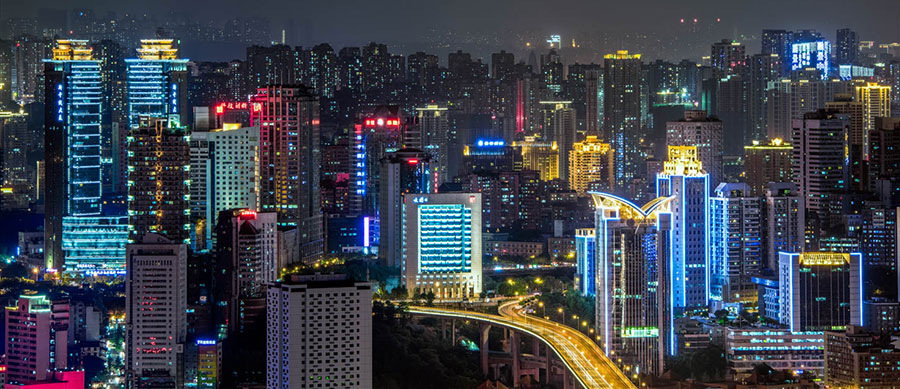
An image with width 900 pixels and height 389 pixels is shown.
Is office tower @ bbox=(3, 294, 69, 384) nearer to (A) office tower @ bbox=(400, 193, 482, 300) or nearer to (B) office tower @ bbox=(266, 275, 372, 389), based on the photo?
(B) office tower @ bbox=(266, 275, 372, 389)

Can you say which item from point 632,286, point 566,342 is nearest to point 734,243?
point 632,286

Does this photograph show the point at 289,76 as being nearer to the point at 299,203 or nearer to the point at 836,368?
the point at 299,203

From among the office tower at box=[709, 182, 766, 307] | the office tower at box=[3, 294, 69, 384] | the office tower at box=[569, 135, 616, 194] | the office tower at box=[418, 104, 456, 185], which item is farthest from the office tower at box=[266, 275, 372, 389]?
the office tower at box=[569, 135, 616, 194]

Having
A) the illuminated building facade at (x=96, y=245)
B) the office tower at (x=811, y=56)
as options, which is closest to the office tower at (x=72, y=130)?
the illuminated building facade at (x=96, y=245)

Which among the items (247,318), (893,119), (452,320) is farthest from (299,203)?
(893,119)

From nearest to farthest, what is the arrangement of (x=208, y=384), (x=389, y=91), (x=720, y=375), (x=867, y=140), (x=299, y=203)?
(x=208, y=384)
(x=720, y=375)
(x=299, y=203)
(x=867, y=140)
(x=389, y=91)

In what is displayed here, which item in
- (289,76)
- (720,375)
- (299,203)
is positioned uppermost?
(289,76)

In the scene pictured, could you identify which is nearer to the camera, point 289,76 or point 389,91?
point 289,76

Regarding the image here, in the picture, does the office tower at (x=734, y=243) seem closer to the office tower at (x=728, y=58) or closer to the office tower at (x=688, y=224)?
the office tower at (x=688, y=224)
